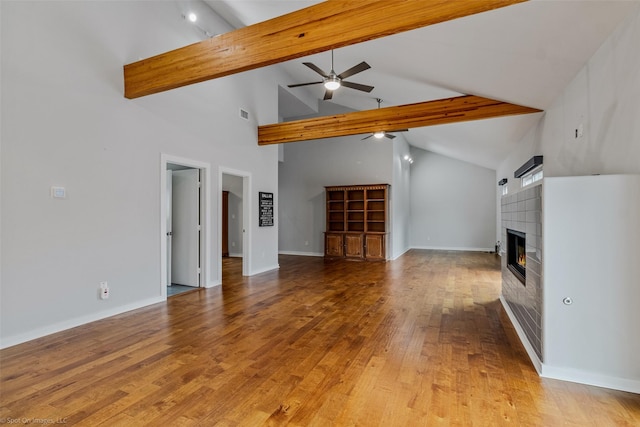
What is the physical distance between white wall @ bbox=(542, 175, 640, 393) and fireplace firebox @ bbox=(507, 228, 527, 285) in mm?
792

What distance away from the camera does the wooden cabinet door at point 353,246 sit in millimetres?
8703

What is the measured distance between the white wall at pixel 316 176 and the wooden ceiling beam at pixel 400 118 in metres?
3.35

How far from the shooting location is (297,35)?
2775 mm

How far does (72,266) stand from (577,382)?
4.71 m

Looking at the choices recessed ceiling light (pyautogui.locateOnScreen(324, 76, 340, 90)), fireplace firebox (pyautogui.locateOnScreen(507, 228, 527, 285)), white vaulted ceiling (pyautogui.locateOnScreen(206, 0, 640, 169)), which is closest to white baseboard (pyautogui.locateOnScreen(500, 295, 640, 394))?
fireplace firebox (pyautogui.locateOnScreen(507, 228, 527, 285))

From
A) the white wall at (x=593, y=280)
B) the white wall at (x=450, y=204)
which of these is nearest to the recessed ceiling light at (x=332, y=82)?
the white wall at (x=593, y=280)

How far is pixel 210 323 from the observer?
3.54 m

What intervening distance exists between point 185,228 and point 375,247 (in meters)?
4.89

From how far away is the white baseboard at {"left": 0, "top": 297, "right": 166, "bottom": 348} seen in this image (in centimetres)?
295

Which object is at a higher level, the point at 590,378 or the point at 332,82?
the point at 332,82

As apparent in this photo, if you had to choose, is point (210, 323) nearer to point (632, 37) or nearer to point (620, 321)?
point (620, 321)

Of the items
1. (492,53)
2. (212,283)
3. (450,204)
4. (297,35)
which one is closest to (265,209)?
(212,283)

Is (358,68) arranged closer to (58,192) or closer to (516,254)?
(516,254)

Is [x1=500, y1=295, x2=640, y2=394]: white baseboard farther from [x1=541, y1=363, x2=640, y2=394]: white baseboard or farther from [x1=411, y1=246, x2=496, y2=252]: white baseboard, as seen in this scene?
[x1=411, y1=246, x2=496, y2=252]: white baseboard
